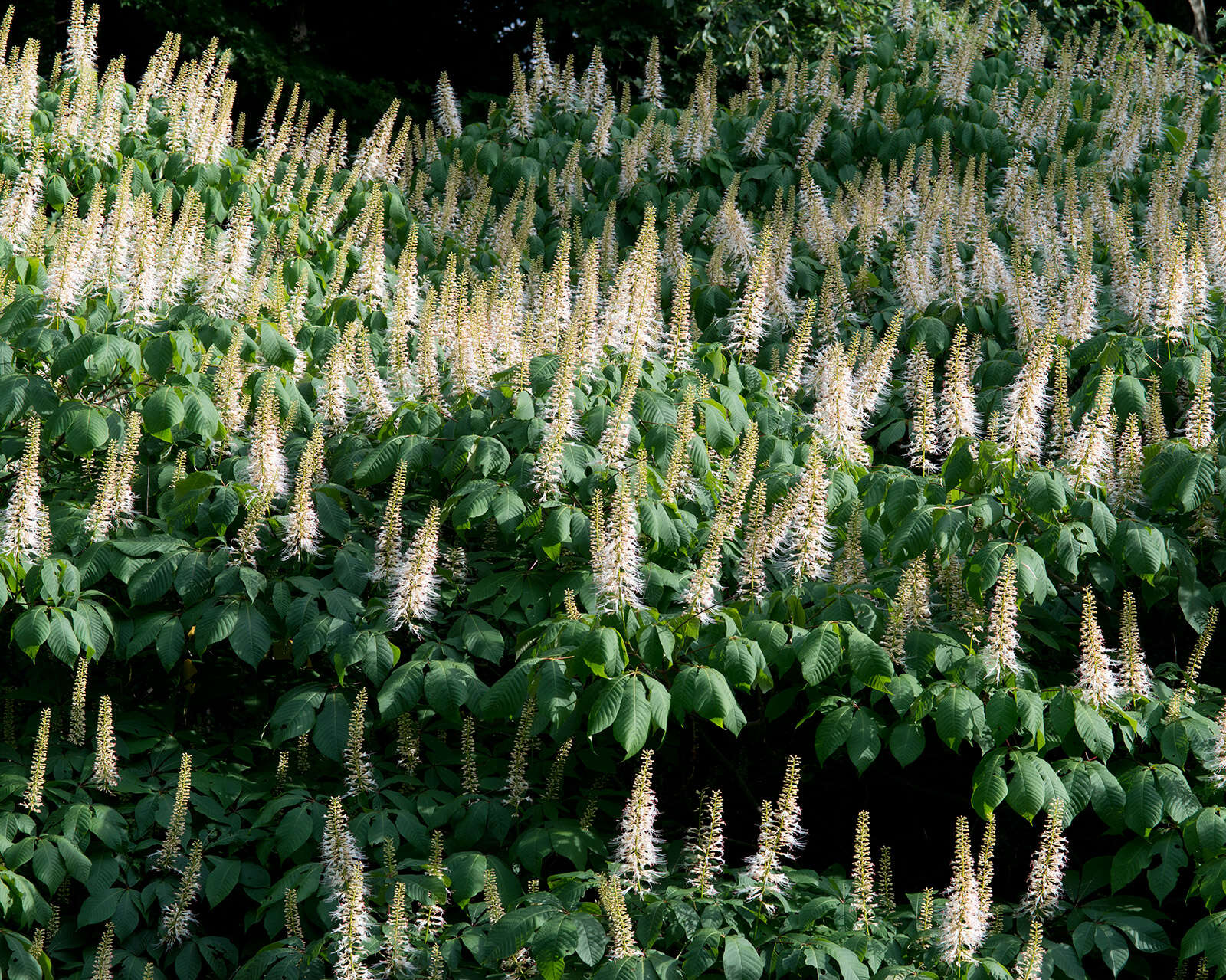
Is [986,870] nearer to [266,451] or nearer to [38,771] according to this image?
[266,451]

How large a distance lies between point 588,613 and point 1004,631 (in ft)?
4.36

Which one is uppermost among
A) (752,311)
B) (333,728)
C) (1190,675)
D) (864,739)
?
(752,311)

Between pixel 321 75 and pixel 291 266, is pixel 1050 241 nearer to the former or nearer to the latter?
pixel 291 266

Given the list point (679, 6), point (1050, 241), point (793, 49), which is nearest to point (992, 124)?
point (1050, 241)

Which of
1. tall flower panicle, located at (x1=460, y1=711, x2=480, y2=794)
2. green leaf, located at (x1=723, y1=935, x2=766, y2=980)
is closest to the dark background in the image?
tall flower panicle, located at (x1=460, y1=711, x2=480, y2=794)

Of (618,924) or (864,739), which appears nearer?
(618,924)

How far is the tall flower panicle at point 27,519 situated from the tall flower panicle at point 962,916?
10.1 feet

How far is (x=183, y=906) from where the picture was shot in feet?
14.1

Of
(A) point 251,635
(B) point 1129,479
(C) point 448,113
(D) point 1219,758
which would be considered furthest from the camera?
(C) point 448,113

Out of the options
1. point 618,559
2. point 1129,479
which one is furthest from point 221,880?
point 1129,479

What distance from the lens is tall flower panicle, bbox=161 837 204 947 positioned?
430 centimetres

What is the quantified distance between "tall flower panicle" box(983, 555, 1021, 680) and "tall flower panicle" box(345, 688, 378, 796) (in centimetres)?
200

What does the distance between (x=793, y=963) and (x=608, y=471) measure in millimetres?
1737

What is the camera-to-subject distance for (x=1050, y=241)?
7227 millimetres
